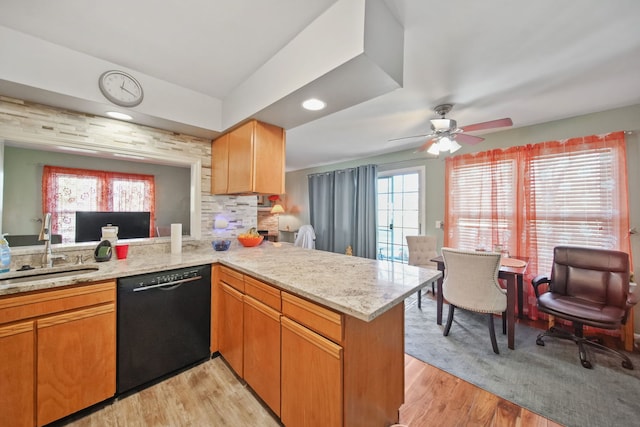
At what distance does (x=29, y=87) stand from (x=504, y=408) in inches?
146

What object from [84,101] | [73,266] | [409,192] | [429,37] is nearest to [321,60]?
[429,37]

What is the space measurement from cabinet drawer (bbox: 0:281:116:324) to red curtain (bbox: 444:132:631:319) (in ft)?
12.9

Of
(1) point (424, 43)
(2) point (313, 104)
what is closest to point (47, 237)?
(2) point (313, 104)

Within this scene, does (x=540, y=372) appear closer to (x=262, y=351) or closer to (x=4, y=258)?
(x=262, y=351)

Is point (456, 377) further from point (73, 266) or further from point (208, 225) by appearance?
point (73, 266)

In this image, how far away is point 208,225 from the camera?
262 cm

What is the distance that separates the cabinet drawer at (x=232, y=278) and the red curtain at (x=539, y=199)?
315cm

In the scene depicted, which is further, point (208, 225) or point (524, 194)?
point (524, 194)

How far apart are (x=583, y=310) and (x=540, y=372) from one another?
717 millimetres

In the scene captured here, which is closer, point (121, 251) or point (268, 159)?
point (121, 251)

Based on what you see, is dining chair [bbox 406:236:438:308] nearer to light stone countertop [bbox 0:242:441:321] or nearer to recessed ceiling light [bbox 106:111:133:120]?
light stone countertop [bbox 0:242:441:321]

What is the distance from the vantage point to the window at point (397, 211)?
13.7 ft

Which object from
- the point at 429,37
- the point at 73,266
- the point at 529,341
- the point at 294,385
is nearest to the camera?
the point at 294,385

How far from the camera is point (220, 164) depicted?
253 cm
